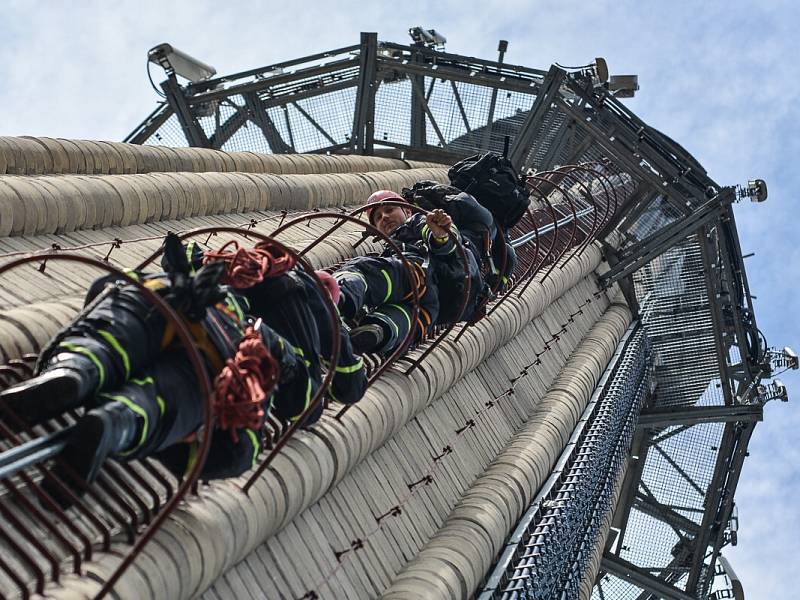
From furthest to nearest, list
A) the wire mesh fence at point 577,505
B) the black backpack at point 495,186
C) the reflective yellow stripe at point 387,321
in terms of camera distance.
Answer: the black backpack at point 495,186, the wire mesh fence at point 577,505, the reflective yellow stripe at point 387,321

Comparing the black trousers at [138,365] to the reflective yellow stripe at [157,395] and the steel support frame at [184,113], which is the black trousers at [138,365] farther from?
the steel support frame at [184,113]

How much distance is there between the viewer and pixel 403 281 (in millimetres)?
10961

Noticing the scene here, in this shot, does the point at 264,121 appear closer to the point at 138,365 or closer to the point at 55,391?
the point at 138,365

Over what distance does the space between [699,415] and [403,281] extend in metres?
15.6

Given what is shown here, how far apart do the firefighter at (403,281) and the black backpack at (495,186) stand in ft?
5.55

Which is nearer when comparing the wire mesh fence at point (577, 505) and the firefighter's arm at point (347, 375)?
the firefighter's arm at point (347, 375)

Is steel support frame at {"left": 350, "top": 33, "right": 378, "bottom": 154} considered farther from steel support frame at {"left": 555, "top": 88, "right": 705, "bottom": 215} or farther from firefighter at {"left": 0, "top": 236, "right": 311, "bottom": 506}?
firefighter at {"left": 0, "top": 236, "right": 311, "bottom": 506}

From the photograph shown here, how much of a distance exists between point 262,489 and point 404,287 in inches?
123

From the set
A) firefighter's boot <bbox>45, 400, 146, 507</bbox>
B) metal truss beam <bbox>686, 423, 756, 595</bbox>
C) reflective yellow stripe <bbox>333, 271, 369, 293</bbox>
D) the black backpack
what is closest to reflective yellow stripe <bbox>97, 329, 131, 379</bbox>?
firefighter's boot <bbox>45, 400, 146, 507</bbox>

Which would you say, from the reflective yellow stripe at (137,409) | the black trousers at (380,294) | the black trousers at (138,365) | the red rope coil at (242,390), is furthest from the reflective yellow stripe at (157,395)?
the black trousers at (380,294)

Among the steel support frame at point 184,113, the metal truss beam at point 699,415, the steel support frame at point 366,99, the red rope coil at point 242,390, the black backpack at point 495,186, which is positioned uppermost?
the steel support frame at point 366,99

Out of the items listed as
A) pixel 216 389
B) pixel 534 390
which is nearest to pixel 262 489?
pixel 216 389

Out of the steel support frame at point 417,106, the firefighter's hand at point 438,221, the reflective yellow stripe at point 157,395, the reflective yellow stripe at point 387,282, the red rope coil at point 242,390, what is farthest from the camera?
the steel support frame at point 417,106

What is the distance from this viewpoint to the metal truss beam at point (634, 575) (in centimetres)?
2462
